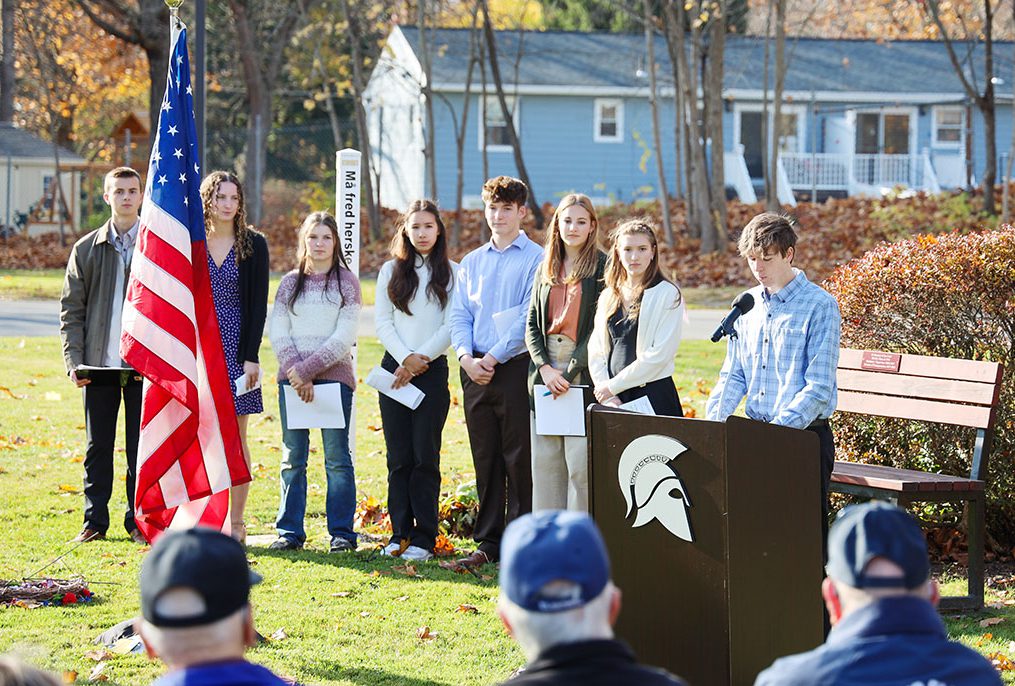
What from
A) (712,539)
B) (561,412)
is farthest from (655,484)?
(561,412)

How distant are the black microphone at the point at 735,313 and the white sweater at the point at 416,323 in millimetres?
2423

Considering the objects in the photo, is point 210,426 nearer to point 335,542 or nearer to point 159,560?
point 335,542

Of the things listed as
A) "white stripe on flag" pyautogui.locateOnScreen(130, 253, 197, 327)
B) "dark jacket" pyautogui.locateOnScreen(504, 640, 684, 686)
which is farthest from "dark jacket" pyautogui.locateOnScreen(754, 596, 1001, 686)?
"white stripe on flag" pyautogui.locateOnScreen(130, 253, 197, 327)

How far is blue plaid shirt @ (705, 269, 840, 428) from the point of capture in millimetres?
5711

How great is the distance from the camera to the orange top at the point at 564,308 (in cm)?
737

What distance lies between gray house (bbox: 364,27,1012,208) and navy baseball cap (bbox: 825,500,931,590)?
107 feet

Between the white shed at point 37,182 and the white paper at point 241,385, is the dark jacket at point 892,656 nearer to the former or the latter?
the white paper at point 241,385

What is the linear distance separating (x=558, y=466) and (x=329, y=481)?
1.55 meters

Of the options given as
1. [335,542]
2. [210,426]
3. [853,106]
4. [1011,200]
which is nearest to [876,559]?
[210,426]

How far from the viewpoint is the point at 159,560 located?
270 cm

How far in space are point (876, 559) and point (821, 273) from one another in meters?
21.6

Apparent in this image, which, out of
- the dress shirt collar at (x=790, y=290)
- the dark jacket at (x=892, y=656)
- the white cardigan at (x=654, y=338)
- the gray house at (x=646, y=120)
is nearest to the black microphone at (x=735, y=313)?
the dress shirt collar at (x=790, y=290)

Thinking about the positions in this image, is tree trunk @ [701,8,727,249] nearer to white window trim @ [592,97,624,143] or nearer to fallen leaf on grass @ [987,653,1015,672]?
white window trim @ [592,97,624,143]

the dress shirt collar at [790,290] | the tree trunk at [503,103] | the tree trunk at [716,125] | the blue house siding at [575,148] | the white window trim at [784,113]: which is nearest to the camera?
the dress shirt collar at [790,290]
